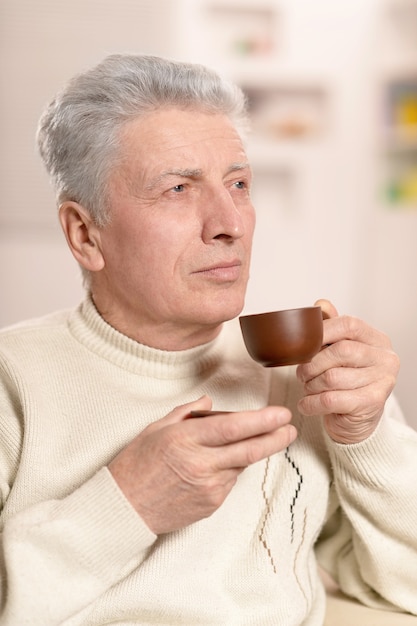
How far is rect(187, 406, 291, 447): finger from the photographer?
126 centimetres

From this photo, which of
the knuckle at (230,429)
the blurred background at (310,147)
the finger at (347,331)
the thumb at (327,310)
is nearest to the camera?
the knuckle at (230,429)

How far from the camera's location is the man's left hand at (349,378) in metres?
1.46

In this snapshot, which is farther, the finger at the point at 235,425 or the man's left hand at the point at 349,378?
the man's left hand at the point at 349,378

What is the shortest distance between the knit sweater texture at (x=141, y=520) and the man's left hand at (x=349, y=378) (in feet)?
0.22

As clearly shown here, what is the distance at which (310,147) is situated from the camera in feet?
19.6

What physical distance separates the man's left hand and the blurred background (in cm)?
411

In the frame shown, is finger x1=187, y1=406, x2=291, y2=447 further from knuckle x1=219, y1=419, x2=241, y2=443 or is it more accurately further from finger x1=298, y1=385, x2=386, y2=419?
finger x1=298, y1=385, x2=386, y2=419

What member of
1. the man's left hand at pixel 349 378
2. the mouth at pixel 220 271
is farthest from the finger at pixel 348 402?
the mouth at pixel 220 271

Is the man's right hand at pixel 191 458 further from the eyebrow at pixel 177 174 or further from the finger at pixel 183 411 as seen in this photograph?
the eyebrow at pixel 177 174

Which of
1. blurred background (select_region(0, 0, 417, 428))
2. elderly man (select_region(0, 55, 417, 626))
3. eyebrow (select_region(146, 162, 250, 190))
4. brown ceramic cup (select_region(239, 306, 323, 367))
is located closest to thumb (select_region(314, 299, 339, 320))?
elderly man (select_region(0, 55, 417, 626))

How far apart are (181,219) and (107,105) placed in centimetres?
25

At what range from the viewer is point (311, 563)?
1712mm

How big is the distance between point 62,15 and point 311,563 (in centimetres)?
454

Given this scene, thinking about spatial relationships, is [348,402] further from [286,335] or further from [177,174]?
[177,174]
